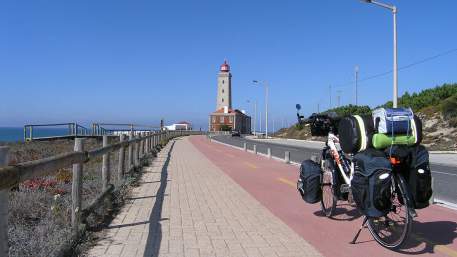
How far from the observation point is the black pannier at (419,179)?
242 inches

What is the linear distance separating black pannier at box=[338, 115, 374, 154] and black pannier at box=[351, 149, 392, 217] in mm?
276

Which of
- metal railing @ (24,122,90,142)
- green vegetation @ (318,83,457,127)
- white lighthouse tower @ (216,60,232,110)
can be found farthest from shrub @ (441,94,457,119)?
white lighthouse tower @ (216,60,232,110)

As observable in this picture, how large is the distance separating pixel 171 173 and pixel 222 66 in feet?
461

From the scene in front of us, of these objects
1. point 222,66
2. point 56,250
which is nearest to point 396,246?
point 56,250

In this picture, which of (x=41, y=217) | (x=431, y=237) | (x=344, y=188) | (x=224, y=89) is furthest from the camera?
(x=224, y=89)

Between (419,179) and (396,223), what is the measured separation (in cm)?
62

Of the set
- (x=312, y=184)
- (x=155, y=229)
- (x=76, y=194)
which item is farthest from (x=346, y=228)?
(x=76, y=194)

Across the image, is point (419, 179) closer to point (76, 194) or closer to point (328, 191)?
point (328, 191)

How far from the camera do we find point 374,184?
235 inches

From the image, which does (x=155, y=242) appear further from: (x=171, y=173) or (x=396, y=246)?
(x=171, y=173)

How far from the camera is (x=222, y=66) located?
15538cm

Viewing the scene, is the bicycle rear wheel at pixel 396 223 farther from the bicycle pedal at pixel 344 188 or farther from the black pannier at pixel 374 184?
the bicycle pedal at pixel 344 188

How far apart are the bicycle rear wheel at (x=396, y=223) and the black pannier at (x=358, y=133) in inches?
22.8

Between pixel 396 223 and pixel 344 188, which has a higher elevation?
pixel 344 188
